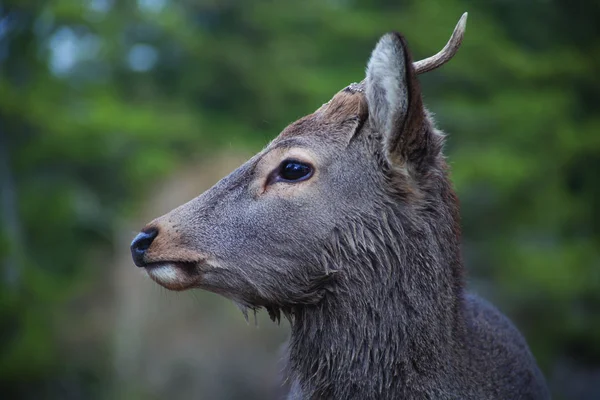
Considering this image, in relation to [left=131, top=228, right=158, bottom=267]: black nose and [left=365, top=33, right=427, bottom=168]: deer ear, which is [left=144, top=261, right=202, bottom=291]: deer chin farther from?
[left=365, top=33, right=427, bottom=168]: deer ear

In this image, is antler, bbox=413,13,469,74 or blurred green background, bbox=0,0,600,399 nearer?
antler, bbox=413,13,469,74

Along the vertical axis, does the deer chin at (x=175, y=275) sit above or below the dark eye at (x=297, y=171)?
below

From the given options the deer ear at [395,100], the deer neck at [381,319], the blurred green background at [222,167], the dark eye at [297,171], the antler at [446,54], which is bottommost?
the deer neck at [381,319]

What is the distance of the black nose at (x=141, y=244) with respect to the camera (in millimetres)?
3307

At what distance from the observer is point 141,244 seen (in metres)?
3.32

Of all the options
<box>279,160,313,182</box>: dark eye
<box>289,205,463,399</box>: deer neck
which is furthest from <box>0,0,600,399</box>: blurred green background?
<box>279,160,313,182</box>: dark eye

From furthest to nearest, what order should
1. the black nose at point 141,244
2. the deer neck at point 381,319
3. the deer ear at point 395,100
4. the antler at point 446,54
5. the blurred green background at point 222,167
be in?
1. the blurred green background at point 222,167
2. the antler at point 446,54
3. the black nose at point 141,244
4. the deer neck at point 381,319
5. the deer ear at point 395,100

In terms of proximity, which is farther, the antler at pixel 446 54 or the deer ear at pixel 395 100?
the antler at pixel 446 54

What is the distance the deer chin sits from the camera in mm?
3275

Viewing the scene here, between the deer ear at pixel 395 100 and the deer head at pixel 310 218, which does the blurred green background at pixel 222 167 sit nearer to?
the deer head at pixel 310 218

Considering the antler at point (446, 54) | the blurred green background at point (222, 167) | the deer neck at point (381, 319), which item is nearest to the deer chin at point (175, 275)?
the deer neck at point (381, 319)

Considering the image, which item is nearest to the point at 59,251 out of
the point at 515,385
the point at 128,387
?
the point at 128,387

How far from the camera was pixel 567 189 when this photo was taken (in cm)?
1159

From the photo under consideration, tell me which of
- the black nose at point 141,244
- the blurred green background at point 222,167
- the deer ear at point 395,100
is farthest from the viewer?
the blurred green background at point 222,167
